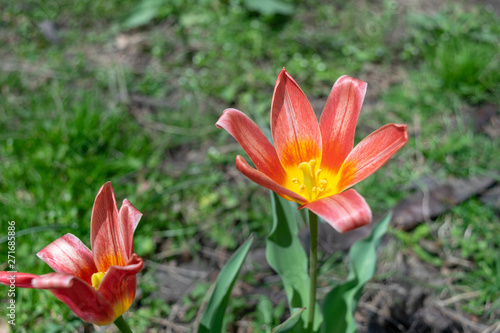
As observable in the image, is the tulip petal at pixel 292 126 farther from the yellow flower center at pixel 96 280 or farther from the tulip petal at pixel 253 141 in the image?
the yellow flower center at pixel 96 280

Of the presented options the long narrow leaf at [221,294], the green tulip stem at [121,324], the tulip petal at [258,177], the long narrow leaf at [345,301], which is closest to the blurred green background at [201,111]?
the long narrow leaf at [345,301]

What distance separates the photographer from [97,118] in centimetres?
258

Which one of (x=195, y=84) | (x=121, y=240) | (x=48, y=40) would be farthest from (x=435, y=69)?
(x=48, y=40)

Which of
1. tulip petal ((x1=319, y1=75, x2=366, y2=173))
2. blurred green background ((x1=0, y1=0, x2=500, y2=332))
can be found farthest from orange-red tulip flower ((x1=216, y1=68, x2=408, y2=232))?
blurred green background ((x1=0, y1=0, x2=500, y2=332))

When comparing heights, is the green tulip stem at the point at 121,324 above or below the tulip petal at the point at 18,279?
below

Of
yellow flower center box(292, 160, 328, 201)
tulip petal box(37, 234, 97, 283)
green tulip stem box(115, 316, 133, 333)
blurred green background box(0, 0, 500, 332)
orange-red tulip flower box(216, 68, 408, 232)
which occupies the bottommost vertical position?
blurred green background box(0, 0, 500, 332)

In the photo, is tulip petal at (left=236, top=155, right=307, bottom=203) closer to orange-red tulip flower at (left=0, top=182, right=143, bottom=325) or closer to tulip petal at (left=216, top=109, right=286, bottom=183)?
tulip petal at (left=216, top=109, right=286, bottom=183)

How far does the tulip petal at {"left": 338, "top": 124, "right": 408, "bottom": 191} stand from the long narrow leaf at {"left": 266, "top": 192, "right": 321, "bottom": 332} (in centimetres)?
25

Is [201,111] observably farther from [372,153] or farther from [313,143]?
[372,153]

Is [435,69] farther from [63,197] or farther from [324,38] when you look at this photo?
[63,197]

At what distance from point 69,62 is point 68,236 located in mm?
2543

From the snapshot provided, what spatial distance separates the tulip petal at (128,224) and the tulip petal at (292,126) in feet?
1.46

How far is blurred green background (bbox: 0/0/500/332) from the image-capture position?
2.03 meters

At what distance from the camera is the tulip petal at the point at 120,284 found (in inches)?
36.2
